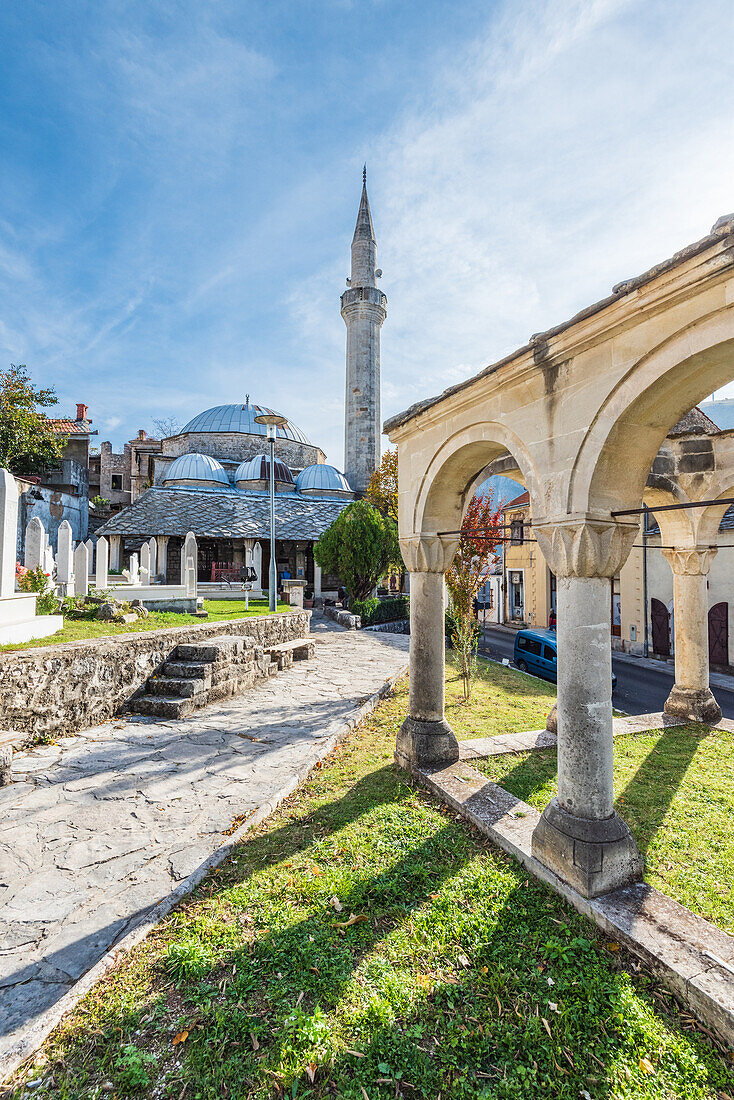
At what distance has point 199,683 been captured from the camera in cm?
710

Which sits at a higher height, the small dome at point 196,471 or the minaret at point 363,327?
the minaret at point 363,327

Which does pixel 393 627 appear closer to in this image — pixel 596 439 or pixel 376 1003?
pixel 596 439

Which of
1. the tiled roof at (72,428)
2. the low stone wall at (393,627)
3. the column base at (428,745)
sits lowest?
the low stone wall at (393,627)

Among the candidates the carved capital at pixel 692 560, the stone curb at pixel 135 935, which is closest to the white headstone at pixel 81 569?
the stone curb at pixel 135 935

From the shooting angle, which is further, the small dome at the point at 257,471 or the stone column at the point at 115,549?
the small dome at the point at 257,471

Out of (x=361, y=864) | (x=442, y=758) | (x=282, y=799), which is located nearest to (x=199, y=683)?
(x=282, y=799)

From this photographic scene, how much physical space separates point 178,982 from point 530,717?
5.86m

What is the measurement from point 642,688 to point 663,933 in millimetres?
10816

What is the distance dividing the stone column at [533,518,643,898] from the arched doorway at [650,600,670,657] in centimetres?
1485

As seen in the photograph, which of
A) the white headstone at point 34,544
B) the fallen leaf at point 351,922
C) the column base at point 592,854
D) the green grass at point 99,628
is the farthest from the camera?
the white headstone at point 34,544

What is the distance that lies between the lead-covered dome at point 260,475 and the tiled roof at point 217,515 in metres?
2.13

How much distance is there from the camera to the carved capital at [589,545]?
122 inches

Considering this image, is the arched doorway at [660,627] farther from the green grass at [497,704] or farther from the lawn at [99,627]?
the lawn at [99,627]

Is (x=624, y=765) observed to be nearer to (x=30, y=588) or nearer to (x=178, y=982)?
(x=178, y=982)
